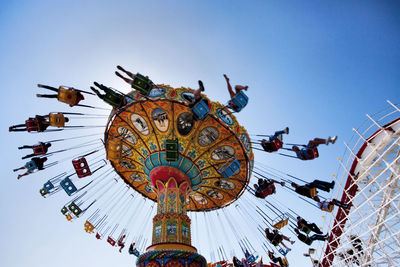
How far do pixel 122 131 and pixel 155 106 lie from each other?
2.77 metres

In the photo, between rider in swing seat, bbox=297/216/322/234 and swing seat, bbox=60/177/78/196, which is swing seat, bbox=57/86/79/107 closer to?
swing seat, bbox=60/177/78/196

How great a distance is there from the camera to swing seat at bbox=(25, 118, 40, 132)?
30.3 feet

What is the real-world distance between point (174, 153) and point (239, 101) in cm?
353

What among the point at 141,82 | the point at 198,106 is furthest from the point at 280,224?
the point at 141,82

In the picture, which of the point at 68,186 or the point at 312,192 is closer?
the point at 312,192

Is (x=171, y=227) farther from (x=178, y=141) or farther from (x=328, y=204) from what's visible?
(x=328, y=204)

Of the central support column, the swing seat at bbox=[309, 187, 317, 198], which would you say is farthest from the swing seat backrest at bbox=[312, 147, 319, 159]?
the central support column

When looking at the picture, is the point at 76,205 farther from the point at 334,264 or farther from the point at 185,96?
the point at 334,264

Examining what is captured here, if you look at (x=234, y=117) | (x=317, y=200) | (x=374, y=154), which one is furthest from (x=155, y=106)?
(x=374, y=154)

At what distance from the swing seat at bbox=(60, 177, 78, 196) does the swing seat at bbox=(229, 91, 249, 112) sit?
892cm

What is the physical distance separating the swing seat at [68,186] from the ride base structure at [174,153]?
234cm

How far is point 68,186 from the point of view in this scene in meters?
11.6

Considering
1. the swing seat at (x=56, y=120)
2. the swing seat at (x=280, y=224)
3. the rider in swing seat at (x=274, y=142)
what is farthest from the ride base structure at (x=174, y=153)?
the swing seat at (x=280, y=224)

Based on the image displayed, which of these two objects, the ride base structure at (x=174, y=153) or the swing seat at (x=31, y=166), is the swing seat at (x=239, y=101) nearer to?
the ride base structure at (x=174, y=153)
